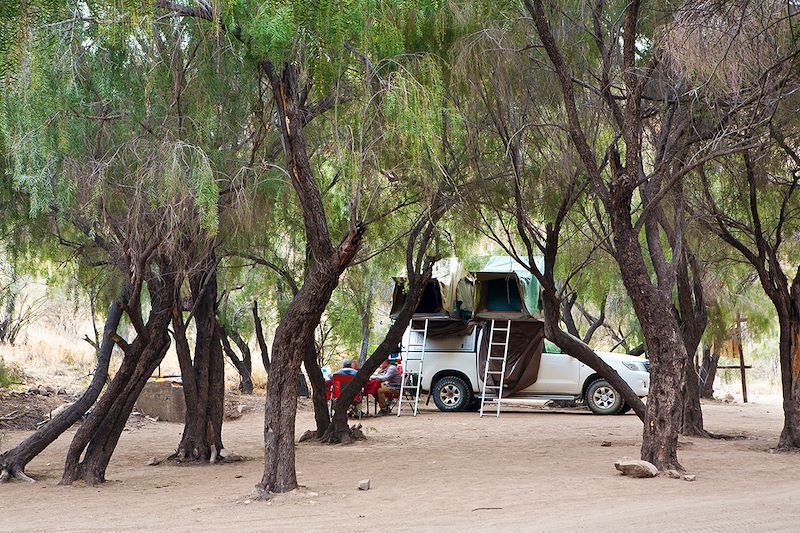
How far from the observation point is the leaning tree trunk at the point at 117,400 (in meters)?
11.1

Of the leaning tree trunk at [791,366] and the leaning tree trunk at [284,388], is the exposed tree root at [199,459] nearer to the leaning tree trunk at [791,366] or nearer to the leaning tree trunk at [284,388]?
the leaning tree trunk at [284,388]

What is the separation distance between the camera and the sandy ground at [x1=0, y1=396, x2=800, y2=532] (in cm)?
782

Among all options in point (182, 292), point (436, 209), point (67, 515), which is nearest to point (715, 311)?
point (436, 209)

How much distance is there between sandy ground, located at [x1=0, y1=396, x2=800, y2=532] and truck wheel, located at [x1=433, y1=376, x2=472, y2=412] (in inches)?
175

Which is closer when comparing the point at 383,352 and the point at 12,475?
the point at 12,475

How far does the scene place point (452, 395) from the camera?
21.3m

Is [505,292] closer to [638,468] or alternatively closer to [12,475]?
[638,468]

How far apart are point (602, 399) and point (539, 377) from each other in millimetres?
1382

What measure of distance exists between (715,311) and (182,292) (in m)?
13.9

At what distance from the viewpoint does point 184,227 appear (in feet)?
32.0

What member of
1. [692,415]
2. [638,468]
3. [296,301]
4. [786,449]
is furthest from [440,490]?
[692,415]

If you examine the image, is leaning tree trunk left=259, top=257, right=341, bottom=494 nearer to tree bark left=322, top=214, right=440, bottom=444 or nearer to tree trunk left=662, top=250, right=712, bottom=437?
tree bark left=322, top=214, right=440, bottom=444

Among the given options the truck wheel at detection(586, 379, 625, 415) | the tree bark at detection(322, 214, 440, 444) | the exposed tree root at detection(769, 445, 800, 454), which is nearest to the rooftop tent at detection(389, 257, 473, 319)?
the truck wheel at detection(586, 379, 625, 415)

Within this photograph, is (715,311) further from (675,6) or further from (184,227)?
(184,227)
